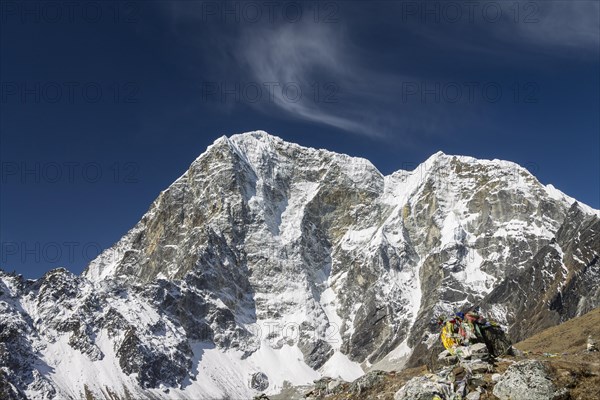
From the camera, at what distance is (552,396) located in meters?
23.7

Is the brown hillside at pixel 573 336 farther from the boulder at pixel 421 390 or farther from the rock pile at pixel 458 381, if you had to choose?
the boulder at pixel 421 390

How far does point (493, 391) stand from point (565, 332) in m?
67.5

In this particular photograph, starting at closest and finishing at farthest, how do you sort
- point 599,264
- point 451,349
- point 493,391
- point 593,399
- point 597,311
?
point 593,399 → point 493,391 → point 451,349 → point 597,311 → point 599,264

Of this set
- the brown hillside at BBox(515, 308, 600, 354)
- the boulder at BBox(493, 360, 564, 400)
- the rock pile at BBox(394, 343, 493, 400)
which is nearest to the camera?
the boulder at BBox(493, 360, 564, 400)

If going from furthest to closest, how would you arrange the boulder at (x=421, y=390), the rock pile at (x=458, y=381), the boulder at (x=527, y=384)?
1. the boulder at (x=421, y=390)
2. the rock pile at (x=458, y=381)
3. the boulder at (x=527, y=384)

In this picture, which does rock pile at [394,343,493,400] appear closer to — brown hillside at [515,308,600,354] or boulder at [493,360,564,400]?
boulder at [493,360,564,400]

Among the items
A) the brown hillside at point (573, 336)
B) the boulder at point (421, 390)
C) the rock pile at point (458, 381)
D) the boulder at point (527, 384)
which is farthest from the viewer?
the brown hillside at point (573, 336)

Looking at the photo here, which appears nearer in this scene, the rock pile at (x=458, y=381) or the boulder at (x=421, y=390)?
the rock pile at (x=458, y=381)

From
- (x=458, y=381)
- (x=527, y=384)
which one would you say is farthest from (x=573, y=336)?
(x=527, y=384)

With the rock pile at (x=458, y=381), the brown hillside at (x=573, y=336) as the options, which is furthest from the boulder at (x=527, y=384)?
the brown hillside at (x=573, y=336)

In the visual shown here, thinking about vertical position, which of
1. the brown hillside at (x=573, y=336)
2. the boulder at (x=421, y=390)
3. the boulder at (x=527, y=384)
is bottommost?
the boulder at (x=527, y=384)

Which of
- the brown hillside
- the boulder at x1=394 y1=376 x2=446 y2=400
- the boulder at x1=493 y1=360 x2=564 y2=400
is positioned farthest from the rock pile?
the brown hillside

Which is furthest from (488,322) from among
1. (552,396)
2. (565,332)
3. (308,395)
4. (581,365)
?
(565,332)

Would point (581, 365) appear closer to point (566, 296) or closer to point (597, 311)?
point (597, 311)
